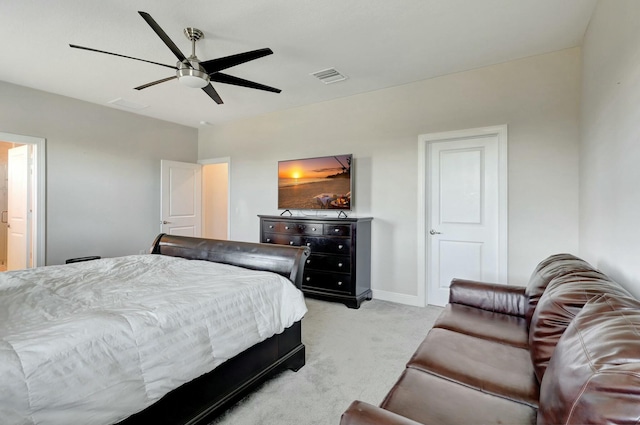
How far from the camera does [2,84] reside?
3.88m

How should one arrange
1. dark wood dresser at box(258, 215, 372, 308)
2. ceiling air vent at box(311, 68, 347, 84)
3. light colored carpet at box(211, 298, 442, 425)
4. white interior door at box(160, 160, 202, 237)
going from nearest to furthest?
light colored carpet at box(211, 298, 442, 425), ceiling air vent at box(311, 68, 347, 84), dark wood dresser at box(258, 215, 372, 308), white interior door at box(160, 160, 202, 237)

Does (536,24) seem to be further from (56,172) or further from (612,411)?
(56,172)

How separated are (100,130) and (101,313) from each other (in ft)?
15.1

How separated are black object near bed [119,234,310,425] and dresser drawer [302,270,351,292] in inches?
60.9

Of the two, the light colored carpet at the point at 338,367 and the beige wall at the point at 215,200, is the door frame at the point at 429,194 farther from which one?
the beige wall at the point at 215,200

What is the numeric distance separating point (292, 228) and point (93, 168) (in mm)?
Result: 3309

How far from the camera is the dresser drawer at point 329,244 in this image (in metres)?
3.81

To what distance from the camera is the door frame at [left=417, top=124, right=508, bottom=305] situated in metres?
3.34

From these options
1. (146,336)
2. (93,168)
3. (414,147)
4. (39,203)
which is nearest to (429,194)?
(414,147)

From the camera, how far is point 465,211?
362cm

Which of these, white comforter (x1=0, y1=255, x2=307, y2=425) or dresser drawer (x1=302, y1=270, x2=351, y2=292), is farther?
dresser drawer (x1=302, y1=270, x2=351, y2=292)

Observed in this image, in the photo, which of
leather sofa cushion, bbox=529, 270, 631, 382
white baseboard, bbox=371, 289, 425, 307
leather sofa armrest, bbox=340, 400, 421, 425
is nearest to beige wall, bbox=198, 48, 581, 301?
white baseboard, bbox=371, 289, 425, 307

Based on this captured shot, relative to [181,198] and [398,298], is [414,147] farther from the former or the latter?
[181,198]

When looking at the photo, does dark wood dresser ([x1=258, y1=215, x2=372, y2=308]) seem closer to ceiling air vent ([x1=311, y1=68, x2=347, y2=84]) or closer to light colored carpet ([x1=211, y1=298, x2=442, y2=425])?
light colored carpet ([x1=211, y1=298, x2=442, y2=425])
